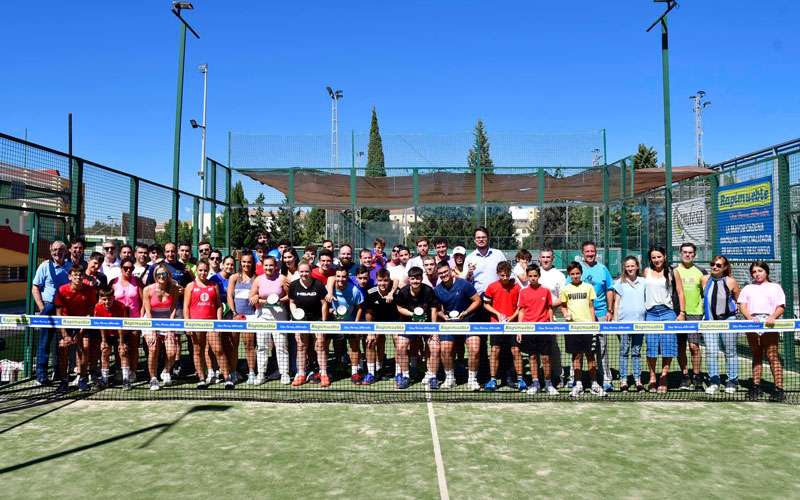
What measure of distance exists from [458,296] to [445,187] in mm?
9023

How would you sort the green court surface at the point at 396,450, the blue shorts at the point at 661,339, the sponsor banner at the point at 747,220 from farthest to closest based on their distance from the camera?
the sponsor banner at the point at 747,220, the blue shorts at the point at 661,339, the green court surface at the point at 396,450

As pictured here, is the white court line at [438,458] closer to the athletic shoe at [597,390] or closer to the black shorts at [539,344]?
the black shorts at [539,344]

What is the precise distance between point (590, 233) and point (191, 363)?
601 inches

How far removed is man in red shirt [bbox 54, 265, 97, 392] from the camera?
711cm

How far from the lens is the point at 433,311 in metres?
7.38

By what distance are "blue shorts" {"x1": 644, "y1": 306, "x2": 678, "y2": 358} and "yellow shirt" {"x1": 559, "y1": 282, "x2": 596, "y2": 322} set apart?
0.85 metres

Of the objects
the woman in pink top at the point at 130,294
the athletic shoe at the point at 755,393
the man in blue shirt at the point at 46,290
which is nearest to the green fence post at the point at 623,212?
the athletic shoe at the point at 755,393

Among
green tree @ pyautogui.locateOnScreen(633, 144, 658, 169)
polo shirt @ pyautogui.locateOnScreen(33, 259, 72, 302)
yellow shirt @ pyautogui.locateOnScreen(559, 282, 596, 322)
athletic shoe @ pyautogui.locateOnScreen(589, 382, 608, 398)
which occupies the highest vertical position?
green tree @ pyautogui.locateOnScreen(633, 144, 658, 169)

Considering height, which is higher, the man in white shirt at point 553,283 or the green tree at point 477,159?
the green tree at point 477,159

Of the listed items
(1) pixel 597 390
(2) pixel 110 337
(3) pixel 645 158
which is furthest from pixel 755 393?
(3) pixel 645 158

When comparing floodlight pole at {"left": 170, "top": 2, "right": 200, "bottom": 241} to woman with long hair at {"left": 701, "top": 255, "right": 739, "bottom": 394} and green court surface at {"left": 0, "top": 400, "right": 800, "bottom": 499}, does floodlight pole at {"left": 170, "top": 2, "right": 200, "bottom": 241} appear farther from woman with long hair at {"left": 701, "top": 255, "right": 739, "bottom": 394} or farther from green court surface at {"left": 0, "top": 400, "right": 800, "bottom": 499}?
woman with long hair at {"left": 701, "top": 255, "right": 739, "bottom": 394}

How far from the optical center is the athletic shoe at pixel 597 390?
271 inches

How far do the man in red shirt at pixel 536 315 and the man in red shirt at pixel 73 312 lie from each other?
5744mm

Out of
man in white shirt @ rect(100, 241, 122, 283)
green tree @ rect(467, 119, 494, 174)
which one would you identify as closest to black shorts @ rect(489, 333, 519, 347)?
man in white shirt @ rect(100, 241, 122, 283)
